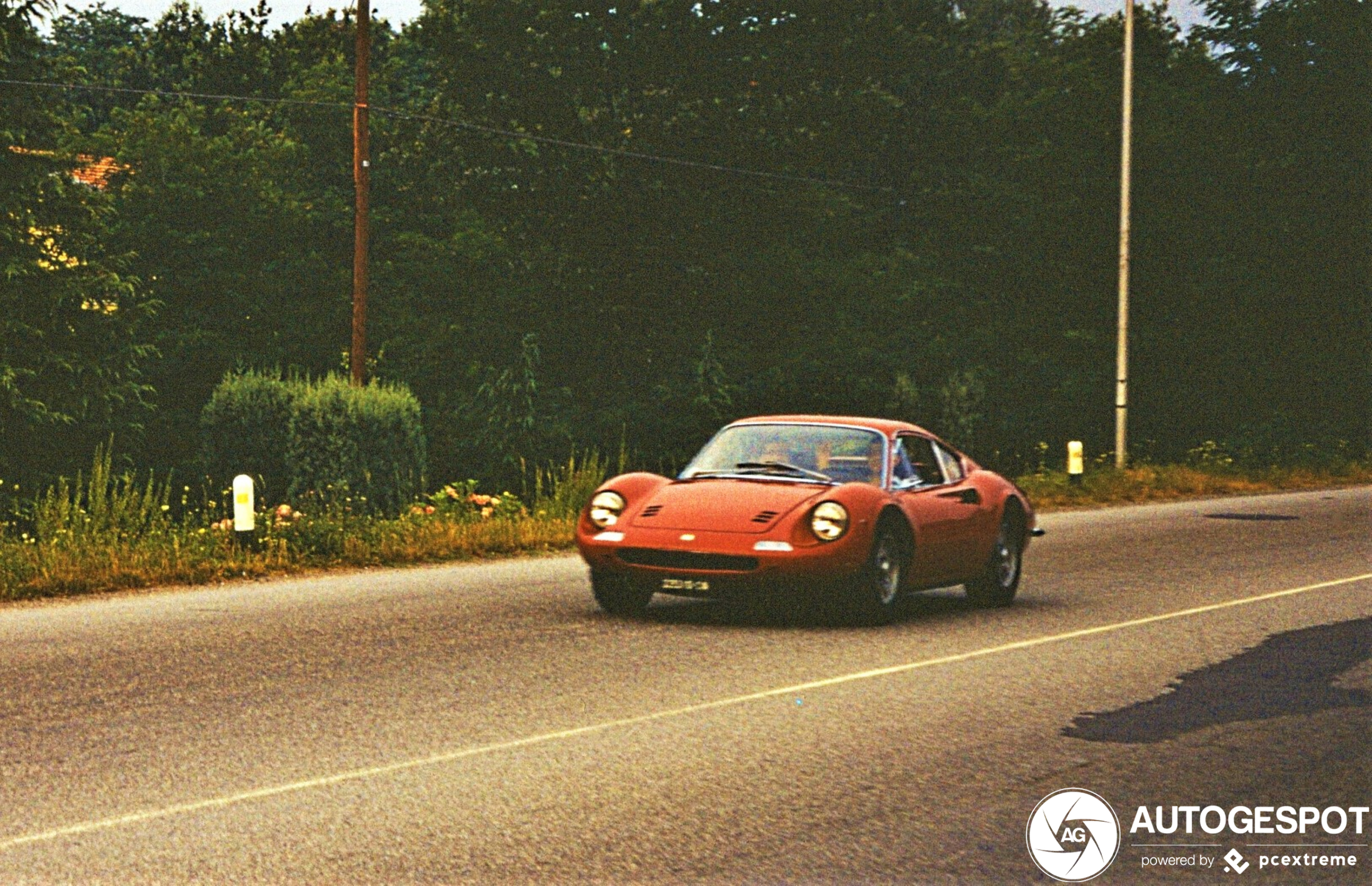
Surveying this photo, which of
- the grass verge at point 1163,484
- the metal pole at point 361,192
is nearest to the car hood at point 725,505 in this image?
the grass verge at point 1163,484

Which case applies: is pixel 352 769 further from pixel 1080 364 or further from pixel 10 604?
pixel 1080 364

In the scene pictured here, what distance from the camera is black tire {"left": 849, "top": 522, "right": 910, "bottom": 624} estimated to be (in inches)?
486

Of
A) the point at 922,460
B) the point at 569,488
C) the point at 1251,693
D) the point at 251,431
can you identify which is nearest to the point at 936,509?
the point at 922,460

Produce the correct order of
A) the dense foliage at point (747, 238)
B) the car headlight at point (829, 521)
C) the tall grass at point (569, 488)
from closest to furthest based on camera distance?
the car headlight at point (829, 521) < the tall grass at point (569, 488) < the dense foliage at point (747, 238)

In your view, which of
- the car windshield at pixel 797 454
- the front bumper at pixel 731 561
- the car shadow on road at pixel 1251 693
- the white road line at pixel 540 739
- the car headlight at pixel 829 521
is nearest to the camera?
the white road line at pixel 540 739

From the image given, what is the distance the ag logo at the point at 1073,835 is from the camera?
6219 mm

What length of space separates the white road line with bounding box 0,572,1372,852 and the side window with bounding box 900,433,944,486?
5.42 feet

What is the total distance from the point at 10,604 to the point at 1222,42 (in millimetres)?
45302

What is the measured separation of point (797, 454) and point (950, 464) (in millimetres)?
1528

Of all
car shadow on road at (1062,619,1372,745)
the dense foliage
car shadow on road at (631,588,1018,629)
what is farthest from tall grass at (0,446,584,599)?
the dense foliage

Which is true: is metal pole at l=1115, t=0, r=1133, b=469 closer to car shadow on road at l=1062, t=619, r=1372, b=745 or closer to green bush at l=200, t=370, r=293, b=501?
green bush at l=200, t=370, r=293, b=501

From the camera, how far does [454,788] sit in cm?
723

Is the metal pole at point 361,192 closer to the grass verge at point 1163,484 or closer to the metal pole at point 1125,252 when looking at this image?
the grass verge at point 1163,484

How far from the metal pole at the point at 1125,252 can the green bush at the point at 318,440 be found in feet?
47.4
